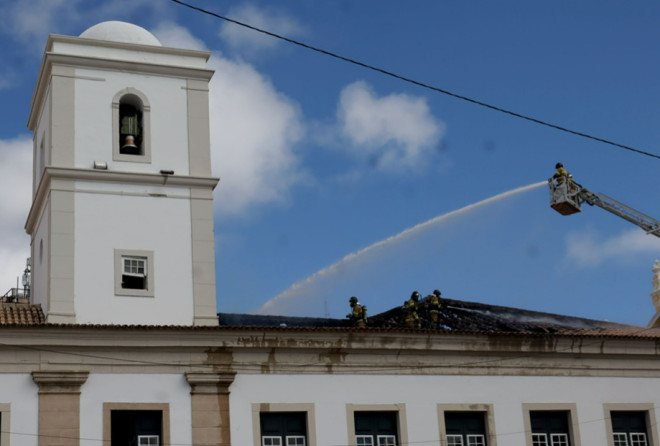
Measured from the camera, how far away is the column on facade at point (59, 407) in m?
23.2

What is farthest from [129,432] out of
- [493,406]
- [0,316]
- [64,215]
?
[493,406]

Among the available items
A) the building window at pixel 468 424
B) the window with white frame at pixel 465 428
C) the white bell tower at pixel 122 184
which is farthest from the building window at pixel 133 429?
the window with white frame at pixel 465 428

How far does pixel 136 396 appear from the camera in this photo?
2409cm

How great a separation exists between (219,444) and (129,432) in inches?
76.4

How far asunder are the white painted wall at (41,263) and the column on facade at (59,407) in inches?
137

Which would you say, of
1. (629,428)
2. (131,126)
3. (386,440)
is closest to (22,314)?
(131,126)

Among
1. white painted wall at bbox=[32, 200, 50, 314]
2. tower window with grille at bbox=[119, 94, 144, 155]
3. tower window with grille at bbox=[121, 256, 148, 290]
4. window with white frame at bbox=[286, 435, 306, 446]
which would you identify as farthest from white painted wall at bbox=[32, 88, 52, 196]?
window with white frame at bbox=[286, 435, 306, 446]

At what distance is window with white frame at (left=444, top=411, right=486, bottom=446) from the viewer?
1048 inches

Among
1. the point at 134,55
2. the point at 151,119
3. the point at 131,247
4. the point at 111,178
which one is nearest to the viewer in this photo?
the point at 131,247

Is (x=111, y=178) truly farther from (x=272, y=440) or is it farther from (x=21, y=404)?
(x=272, y=440)

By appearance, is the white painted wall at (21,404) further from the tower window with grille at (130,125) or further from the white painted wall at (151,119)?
the tower window with grille at (130,125)

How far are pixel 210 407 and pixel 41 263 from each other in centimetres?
676

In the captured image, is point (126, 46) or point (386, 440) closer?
point (386, 440)

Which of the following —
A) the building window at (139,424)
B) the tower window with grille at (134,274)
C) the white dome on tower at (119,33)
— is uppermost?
the white dome on tower at (119,33)
